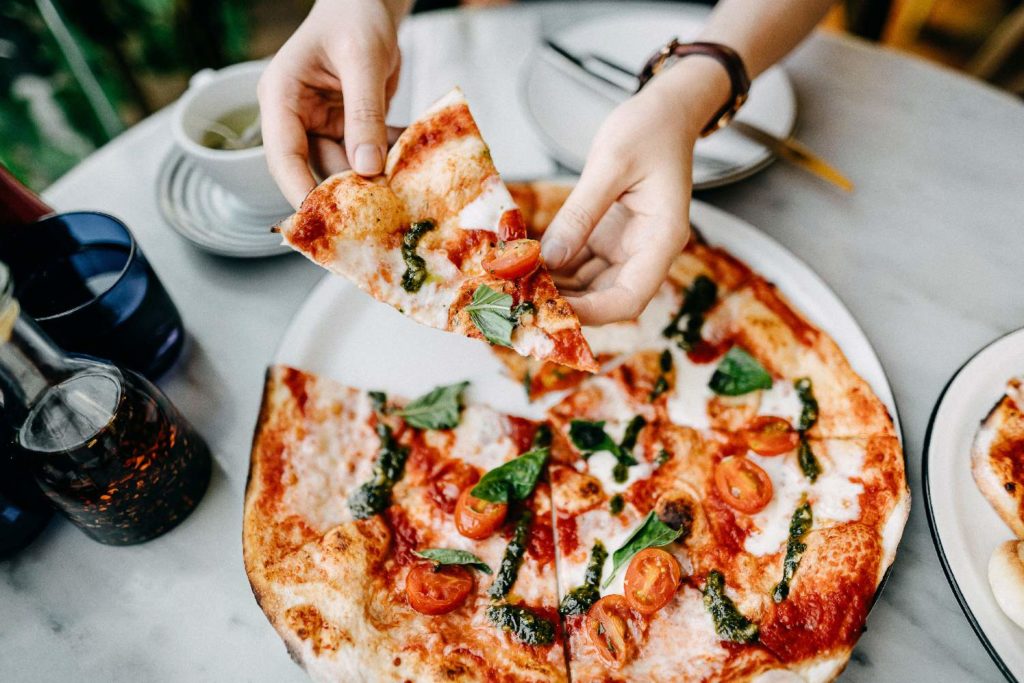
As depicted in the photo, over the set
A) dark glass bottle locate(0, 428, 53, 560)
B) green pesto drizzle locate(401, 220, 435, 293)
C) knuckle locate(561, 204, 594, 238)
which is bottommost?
dark glass bottle locate(0, 428, 53, 560)

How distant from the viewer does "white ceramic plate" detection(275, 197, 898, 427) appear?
2141mm

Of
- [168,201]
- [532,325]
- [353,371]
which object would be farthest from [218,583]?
[168,201]

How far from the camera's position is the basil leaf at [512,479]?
1866 millimetres

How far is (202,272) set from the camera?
2459 mm

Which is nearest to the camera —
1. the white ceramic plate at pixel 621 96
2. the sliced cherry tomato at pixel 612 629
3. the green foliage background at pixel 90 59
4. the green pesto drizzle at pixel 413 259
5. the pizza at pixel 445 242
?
the sliced cherry tomato at pixel 612 629

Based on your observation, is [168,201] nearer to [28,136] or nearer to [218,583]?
[218,583]

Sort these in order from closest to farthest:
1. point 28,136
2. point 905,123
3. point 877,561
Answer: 1. point 877,561
2. point 905,123
3. point 28,136

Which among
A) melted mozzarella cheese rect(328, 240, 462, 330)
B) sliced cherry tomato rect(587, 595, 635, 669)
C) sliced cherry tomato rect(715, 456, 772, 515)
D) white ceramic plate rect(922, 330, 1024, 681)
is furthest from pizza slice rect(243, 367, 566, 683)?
white ceramic plate rect(922, 330, 1024, 681)

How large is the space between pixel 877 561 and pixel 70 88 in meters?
4.42

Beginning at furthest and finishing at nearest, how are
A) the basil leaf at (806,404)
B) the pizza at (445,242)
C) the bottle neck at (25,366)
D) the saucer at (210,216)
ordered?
the saucer at (210,216) < the basil leaf at (806,404) < the pizza at (445,242) < the bottle neck at (25,366)

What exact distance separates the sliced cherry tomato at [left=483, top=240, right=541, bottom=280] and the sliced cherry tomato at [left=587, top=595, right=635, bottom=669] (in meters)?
0.86

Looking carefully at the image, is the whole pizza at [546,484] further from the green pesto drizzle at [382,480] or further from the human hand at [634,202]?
the human hand at [634,202]

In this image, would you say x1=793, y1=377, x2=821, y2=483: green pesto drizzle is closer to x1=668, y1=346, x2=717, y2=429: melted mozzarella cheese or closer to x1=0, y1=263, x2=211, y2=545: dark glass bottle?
x1=668, y1=346, x2=717, y2=429: melted mozzarella cheese

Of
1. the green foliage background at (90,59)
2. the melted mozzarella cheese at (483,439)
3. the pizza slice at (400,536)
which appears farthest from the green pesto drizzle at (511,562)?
the green foliage background at (90,59)
